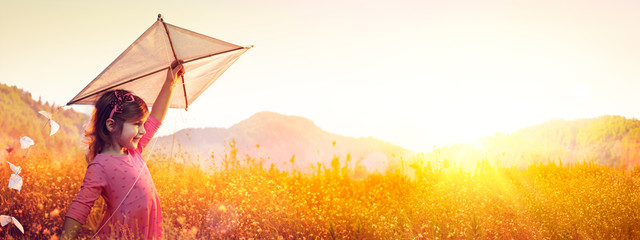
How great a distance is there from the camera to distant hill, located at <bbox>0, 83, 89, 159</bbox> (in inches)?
275

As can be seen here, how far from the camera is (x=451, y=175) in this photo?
6.05 meters

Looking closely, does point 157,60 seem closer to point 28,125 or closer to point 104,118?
point 104,118

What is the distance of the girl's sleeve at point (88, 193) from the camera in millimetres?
2480

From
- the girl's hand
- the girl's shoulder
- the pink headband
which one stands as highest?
the girl's hand

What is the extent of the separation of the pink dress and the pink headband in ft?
1.07

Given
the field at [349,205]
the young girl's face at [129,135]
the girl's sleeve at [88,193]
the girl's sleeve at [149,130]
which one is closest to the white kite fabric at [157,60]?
the girl's sleeve at [149,130]

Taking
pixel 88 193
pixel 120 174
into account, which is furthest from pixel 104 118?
pixel 88 193

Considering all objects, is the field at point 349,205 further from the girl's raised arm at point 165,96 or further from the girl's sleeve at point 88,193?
the girl's raised arm at point 165,96

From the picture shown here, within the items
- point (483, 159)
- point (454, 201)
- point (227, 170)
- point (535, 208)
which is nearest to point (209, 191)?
point (227, 170)

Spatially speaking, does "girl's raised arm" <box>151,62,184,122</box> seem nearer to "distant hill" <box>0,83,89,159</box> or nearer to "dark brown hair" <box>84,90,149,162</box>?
"dark brown hair" <box>84,90,149,162</box>

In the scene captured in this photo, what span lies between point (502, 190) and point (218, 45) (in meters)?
4.70

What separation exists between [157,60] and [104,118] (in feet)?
1.98

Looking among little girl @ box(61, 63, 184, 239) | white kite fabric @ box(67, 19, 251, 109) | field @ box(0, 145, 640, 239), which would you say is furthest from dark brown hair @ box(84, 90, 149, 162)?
field @ box(0, 145, 640, 239)

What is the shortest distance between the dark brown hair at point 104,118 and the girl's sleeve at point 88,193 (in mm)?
263
